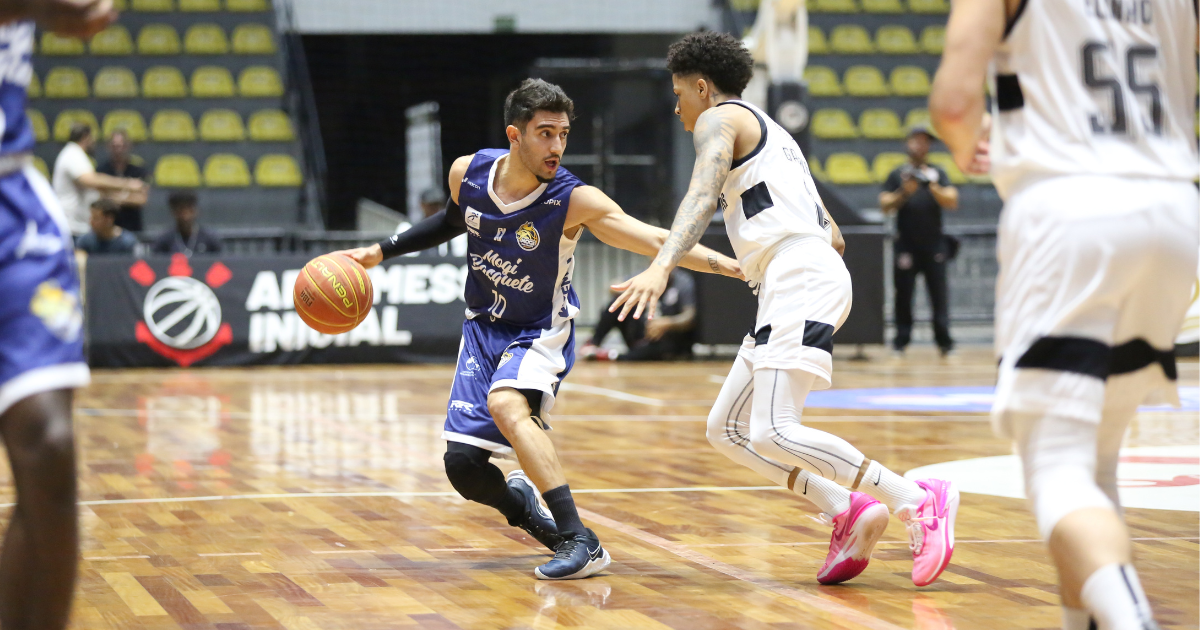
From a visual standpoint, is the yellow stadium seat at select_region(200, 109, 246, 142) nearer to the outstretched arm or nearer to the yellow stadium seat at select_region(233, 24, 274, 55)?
the yellow stadium seat at select_region(233, 24, 274, 55)

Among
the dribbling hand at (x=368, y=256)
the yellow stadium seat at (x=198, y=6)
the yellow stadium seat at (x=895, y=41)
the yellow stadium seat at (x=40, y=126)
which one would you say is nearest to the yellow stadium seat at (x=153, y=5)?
the yellow stadium seat at (x=198, y=6)

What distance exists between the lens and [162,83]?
17922 millimetres

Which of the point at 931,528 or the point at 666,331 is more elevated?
the point at 931,528

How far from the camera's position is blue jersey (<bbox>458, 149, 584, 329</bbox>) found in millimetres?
4480

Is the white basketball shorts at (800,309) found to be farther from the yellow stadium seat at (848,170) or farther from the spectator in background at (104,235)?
the yellow stadium seat at (848,170)

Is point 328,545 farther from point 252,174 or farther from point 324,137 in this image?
point 324,137

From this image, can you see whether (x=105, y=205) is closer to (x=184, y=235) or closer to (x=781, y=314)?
(x=184, y=235)

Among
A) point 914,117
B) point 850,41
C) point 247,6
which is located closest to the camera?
point 914,117

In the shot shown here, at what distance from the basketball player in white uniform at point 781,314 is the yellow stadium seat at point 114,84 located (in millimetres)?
15188

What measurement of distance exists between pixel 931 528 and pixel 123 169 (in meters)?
11.0

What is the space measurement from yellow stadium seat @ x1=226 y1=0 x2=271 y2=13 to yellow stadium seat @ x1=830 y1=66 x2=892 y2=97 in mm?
8826

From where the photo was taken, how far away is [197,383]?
10.9 m

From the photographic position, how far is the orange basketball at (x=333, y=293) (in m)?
4.81

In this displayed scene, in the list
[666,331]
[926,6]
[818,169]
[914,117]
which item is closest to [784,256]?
[666,331]
